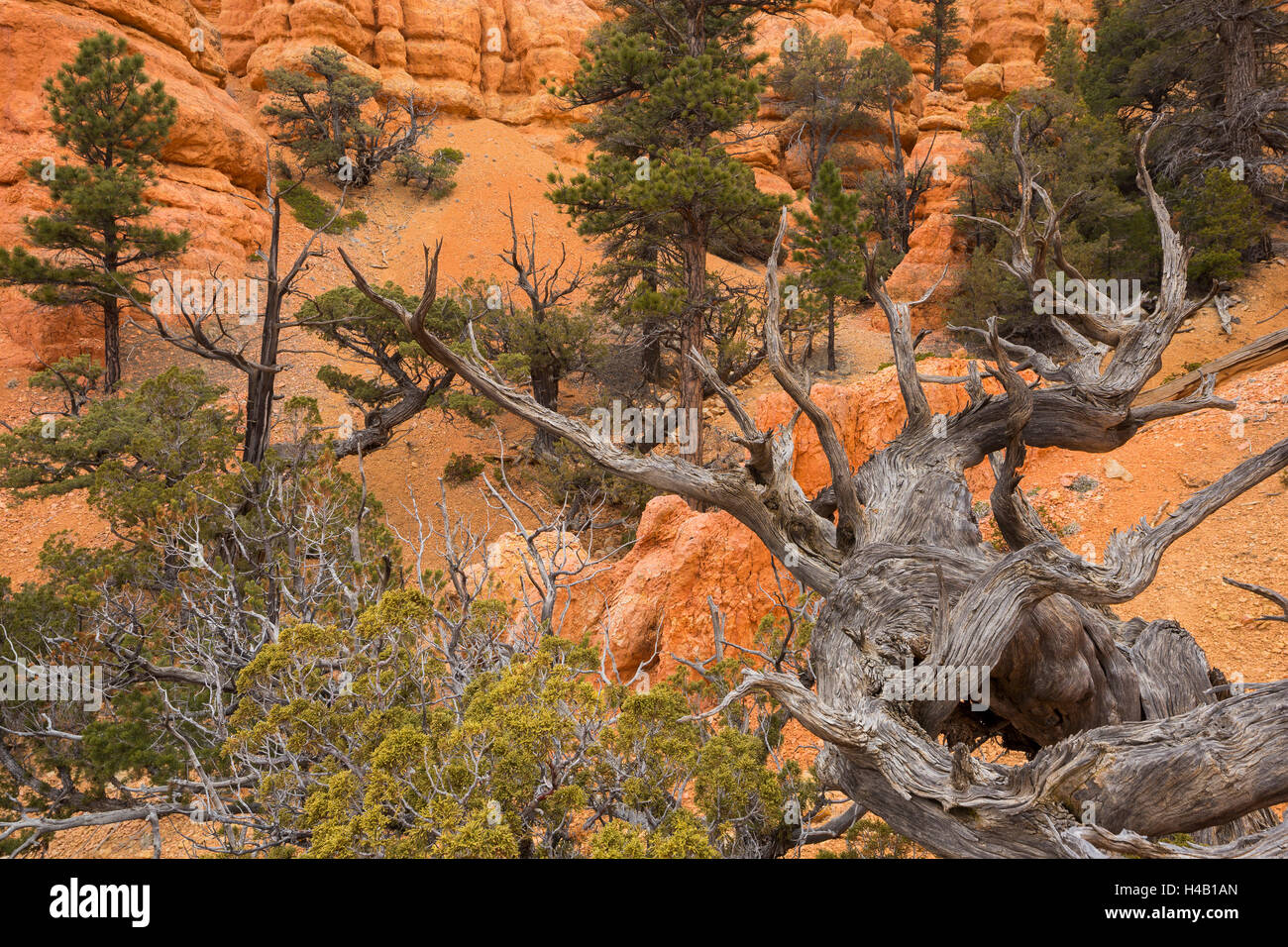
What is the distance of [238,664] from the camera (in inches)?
239

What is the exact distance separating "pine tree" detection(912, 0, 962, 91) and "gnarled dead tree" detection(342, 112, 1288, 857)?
36.7 m

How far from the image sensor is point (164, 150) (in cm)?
2125

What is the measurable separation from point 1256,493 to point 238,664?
42.1 feet

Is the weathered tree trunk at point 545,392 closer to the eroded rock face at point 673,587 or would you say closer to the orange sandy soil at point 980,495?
the orange sandy soil at point 980,495

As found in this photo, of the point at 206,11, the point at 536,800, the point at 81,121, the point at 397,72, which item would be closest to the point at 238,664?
the point at 536,800

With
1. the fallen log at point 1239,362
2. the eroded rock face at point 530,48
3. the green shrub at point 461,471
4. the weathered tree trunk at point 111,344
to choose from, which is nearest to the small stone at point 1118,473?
the fallen log at point 1239,362

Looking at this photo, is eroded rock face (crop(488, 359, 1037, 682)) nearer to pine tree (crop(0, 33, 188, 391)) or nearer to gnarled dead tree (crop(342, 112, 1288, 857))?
gnarled dead tree (crop(342, 112, 1288, 857))

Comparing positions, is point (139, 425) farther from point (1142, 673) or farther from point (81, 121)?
point (1142, 673)

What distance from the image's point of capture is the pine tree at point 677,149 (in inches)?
474

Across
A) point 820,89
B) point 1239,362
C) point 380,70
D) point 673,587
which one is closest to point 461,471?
point 673,587

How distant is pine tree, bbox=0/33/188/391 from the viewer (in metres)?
14.1

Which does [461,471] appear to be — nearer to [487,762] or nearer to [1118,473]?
[1118,473]

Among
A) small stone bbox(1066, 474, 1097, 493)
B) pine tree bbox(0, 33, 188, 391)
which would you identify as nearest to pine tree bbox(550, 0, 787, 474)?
small stone bbox(1066, 474, 1097, 493)

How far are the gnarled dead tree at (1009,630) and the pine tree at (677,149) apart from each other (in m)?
7.36
